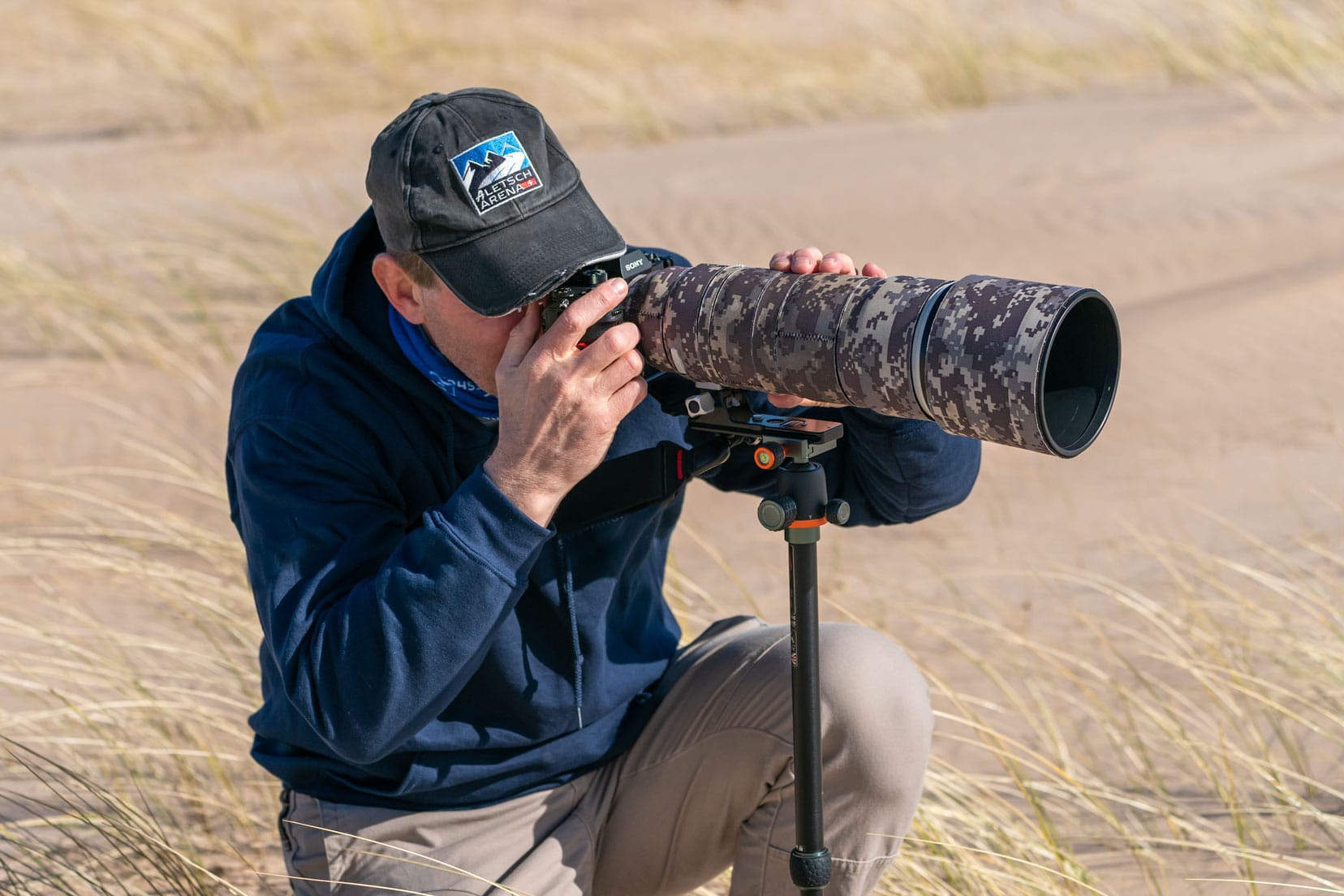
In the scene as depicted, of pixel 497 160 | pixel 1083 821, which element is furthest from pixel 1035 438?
pixel 1083 821

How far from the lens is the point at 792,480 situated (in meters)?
1.74

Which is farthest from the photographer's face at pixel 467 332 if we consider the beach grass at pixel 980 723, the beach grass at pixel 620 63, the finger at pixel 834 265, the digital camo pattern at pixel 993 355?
the beach grass at pixel 620 63

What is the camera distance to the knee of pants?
201cm

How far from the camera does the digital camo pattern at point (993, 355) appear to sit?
1.49 metres

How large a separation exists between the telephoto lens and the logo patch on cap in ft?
0.63

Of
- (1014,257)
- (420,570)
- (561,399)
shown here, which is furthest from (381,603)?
(1014,257)

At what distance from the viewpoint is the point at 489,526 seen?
1.76m

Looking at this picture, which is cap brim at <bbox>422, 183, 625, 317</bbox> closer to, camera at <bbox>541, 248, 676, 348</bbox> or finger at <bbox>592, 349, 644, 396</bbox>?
camera at <bbox>541, 248, 676, 348</bbox>

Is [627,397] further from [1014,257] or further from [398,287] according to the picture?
[1014,257]

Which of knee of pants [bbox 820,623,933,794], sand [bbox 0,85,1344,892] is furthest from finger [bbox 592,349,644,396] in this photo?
sand [bbox 0,85,1344,892]

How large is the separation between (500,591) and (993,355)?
0.63 metres

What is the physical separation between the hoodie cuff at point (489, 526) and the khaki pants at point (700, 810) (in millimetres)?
488

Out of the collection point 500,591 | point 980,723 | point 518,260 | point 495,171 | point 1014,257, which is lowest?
point 980,723

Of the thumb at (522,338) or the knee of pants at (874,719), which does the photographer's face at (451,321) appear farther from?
the knee of pants at (874,719)
